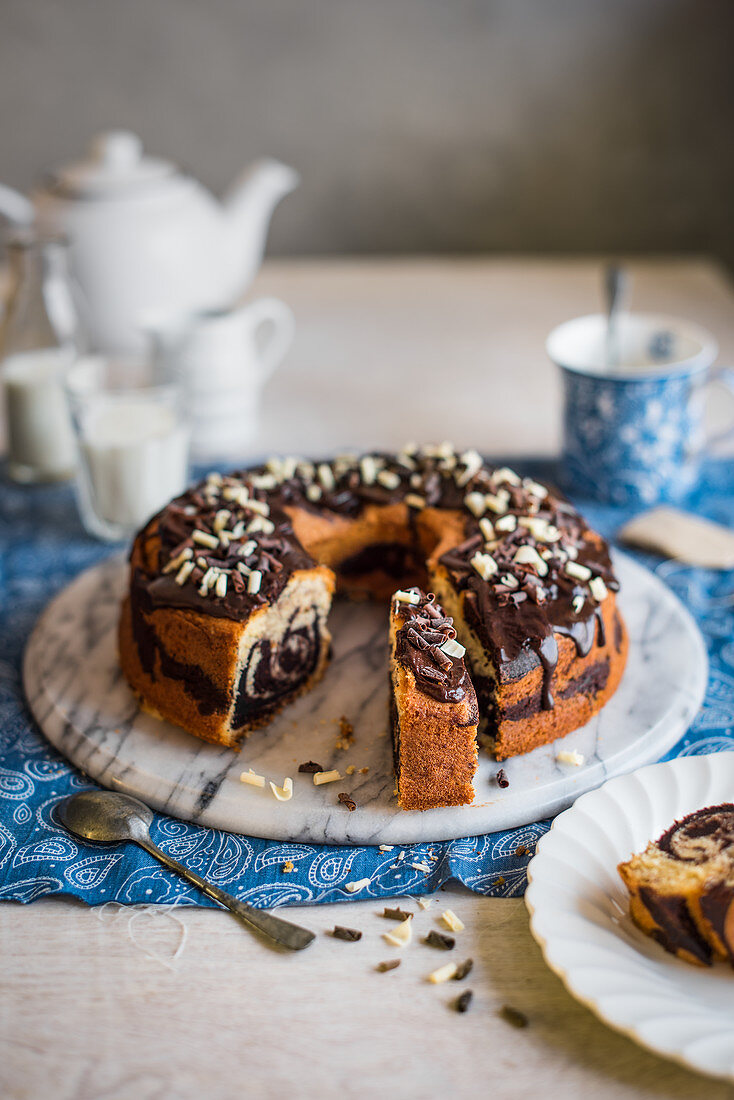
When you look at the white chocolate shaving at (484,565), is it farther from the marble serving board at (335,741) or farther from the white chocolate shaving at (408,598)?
the marble serving board at (335,741)

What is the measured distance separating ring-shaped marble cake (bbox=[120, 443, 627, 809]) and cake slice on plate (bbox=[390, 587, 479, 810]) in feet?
0.11

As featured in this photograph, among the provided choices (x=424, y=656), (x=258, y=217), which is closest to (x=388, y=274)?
(x=258, y=217)

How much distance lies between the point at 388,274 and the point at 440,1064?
3.42 m

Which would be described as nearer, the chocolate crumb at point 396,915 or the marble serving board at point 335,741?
the chocolate crumb at point 396,915

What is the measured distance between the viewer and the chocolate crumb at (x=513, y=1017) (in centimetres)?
133

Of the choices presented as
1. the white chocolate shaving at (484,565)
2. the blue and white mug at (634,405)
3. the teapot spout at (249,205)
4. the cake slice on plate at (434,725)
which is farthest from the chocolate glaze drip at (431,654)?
the teapot spout at (249,205)

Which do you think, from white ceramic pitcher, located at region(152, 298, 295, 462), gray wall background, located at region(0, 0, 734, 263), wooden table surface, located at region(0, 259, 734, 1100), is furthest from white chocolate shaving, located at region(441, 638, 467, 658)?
gray wall background, located at region(0, 0, 734, 263)

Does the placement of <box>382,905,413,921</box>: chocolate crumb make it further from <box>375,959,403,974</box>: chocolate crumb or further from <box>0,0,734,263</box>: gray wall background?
<box>0,0,734,263</box>: gray wall background

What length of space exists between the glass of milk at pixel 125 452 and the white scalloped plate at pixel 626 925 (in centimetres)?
141

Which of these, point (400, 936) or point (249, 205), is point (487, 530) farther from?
point (249, 205)

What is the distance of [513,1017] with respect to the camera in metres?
1.34

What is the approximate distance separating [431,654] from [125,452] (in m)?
1.11

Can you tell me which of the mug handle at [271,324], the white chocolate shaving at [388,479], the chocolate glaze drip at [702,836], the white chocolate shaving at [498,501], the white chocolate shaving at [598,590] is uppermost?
the mug handle at [271,324]

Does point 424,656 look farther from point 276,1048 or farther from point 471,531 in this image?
point 276,1048
